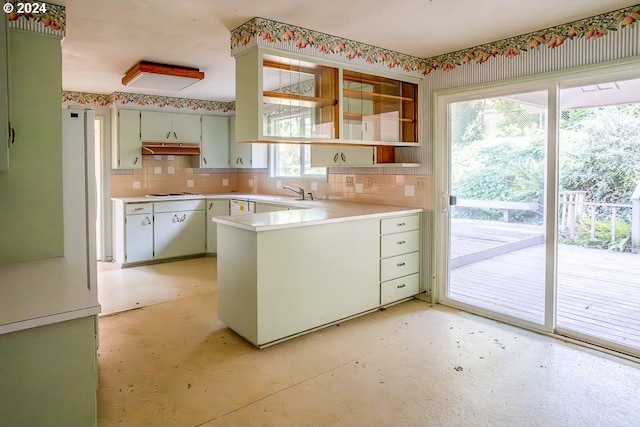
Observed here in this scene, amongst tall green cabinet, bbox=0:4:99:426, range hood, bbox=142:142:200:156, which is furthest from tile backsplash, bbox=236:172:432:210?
tall green cabinet, bbox=0:4:99:426

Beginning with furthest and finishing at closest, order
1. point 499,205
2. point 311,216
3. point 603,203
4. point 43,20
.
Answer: point 499,205, point 311,216, point 603,203, point 43,20

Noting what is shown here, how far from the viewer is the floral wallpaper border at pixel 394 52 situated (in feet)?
9.46

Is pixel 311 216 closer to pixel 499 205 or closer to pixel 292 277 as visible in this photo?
pixel 292 277

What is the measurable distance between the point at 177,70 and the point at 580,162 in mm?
3591

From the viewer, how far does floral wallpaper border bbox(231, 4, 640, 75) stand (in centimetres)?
288

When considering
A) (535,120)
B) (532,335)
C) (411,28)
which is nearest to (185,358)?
(532,335)

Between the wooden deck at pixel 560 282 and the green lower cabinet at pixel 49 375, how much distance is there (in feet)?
10.4

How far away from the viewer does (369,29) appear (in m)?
3.17

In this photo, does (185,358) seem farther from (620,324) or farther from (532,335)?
(620,324)

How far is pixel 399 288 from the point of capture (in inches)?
156

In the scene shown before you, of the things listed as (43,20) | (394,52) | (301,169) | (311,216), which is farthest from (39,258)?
(301,169)

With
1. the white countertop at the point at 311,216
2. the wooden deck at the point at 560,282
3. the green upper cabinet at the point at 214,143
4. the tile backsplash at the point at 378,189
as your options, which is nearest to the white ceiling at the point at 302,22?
the tile backsplash at the point at 378,189

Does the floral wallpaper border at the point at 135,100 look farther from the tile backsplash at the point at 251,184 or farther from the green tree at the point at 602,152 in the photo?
the green tree at the point at 602,152

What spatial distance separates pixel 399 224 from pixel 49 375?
298 cm
